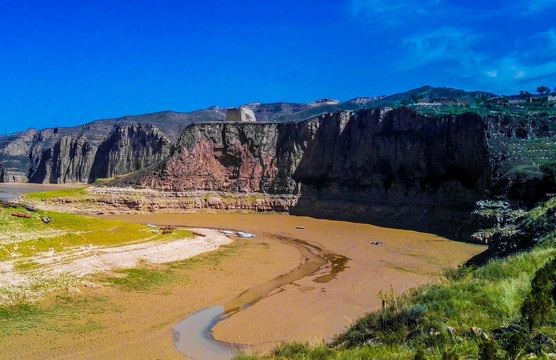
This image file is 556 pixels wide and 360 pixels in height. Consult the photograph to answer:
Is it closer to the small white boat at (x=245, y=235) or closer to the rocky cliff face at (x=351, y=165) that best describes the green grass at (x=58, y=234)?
the small white boat at (x=245, y=235)

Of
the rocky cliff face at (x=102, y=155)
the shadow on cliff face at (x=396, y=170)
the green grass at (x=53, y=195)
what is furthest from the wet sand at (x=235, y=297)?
the rocky cliff face at (x=102, y=155)

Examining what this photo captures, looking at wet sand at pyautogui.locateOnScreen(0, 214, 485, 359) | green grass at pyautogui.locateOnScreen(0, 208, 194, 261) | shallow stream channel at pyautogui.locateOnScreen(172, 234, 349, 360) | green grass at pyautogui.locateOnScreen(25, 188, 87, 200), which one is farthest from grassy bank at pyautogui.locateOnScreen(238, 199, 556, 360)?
green grass at pyautogui.locateOnScreen(25, 188, 87, 200)

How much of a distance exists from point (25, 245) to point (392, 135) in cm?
3693

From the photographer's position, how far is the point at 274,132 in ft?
179

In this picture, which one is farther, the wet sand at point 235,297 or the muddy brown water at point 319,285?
A: the muddy brown water at point 319,285

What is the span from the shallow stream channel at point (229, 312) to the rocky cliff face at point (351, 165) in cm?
1462

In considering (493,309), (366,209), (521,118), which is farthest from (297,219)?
(493,309)

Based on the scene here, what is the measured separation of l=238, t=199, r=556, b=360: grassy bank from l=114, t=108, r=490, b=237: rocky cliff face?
1013 inches

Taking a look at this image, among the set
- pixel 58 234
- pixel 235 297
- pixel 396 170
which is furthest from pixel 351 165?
pixel 58 234

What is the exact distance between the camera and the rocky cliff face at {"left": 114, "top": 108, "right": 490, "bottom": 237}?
37.5 metres

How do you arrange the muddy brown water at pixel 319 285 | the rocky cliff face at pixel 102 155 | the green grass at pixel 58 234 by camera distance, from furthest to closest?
the rocky cliff face at pixel 102 155 → the green grass at pixel 58 234 → the muddy brown water at pixel 319 285

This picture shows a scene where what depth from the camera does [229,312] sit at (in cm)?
1598

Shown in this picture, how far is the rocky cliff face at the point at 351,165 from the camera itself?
3747 cm

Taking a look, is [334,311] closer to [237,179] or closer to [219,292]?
[219,292]
